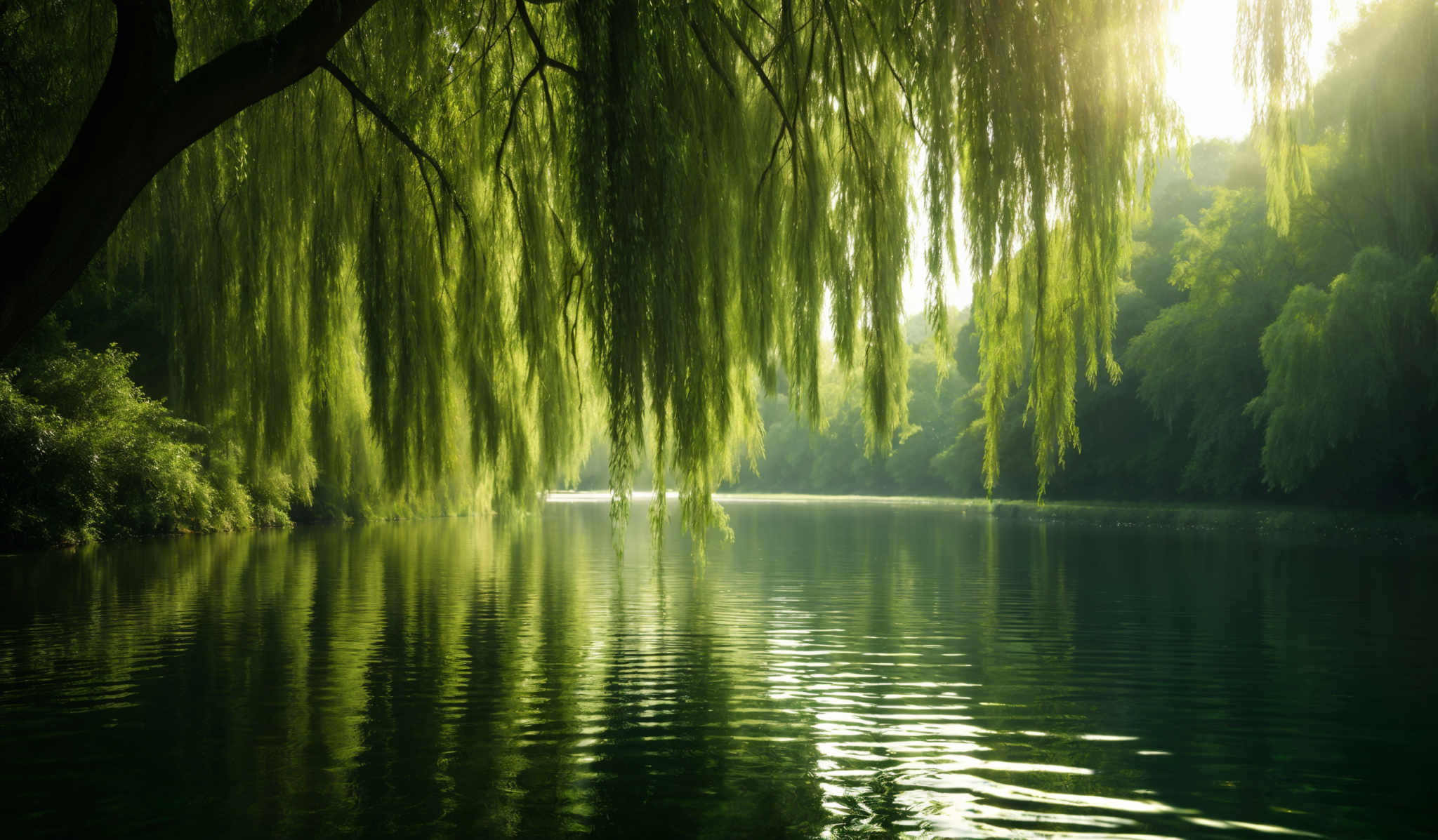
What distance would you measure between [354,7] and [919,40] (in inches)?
97.9

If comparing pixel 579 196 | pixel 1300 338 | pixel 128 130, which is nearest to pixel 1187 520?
pixel 1300 338

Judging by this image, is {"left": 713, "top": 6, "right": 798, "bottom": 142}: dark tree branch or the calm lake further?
{"left": 713, "top": 6, "right": 798, "bottom": 142}: dark tree branch

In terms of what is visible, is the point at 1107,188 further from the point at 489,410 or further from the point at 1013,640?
the point at 1013,640

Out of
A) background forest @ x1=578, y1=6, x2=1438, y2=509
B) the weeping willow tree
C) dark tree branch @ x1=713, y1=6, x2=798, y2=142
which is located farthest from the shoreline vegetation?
dark tree branch @ x1=713, y1=6, x2=798, y2=142

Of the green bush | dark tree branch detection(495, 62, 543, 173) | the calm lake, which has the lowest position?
the calm lake

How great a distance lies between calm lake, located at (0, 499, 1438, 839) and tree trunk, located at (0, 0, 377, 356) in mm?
2027

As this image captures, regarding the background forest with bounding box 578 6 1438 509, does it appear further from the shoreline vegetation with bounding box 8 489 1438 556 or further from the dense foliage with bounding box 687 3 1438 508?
the shoreline vegetation with bounding box 8 489 1438 556

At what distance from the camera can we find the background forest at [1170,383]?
638 cm

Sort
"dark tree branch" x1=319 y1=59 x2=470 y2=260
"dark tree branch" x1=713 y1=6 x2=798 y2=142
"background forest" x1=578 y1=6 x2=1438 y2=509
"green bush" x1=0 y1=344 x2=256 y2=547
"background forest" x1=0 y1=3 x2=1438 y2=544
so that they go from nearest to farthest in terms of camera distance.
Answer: "dark tree branch" x1=319 y1=59 x2=470 y2=260 < "dark tree branch" x1=713 y1=6 x2=798 y2=142 < "background forest" x1=0 y1=3 x2=1438 y2=544 < "green bush" x1=0 y1=344 x2=256 y2=547 < "background forest" x1=578 y1=6 x2=1438 y2=509

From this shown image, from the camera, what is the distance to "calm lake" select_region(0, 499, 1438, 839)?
440 cm

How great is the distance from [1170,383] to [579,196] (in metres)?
27.5

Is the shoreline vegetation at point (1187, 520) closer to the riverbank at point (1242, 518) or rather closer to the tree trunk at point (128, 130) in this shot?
the riverbank at point (1242, 518)

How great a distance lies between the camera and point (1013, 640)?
8.88 metres

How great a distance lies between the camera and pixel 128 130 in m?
4.20
